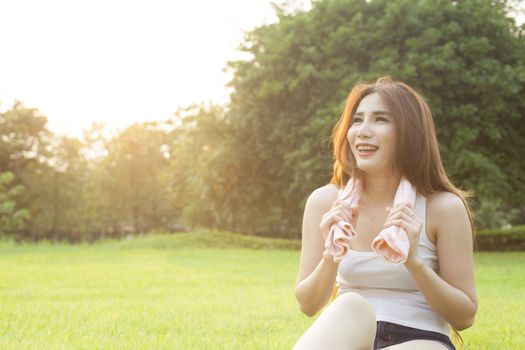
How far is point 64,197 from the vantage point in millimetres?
45906

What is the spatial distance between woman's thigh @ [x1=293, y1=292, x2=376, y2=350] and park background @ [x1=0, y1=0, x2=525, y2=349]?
2642mm

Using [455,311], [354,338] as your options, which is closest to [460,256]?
[455,311]

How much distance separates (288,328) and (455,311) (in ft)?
11.7

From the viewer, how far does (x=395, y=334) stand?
3.25m

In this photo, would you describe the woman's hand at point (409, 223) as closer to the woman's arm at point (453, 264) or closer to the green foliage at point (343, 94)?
the woman's arm at point (453, 264)

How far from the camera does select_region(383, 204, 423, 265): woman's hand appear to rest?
300 cm

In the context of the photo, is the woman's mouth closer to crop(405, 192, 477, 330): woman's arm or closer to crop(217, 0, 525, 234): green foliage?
crop(405, 192, 477, 330): woman's arm

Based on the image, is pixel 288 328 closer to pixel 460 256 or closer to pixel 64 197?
pixel 460 256

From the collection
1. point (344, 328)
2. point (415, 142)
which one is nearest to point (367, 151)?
point (415, 142)

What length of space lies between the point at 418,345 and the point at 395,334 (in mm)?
142

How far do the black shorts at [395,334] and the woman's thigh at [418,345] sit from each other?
0.05 metres

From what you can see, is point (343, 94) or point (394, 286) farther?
point (343, 94)

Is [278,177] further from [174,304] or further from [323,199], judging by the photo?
[323,199]

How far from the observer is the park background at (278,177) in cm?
693
